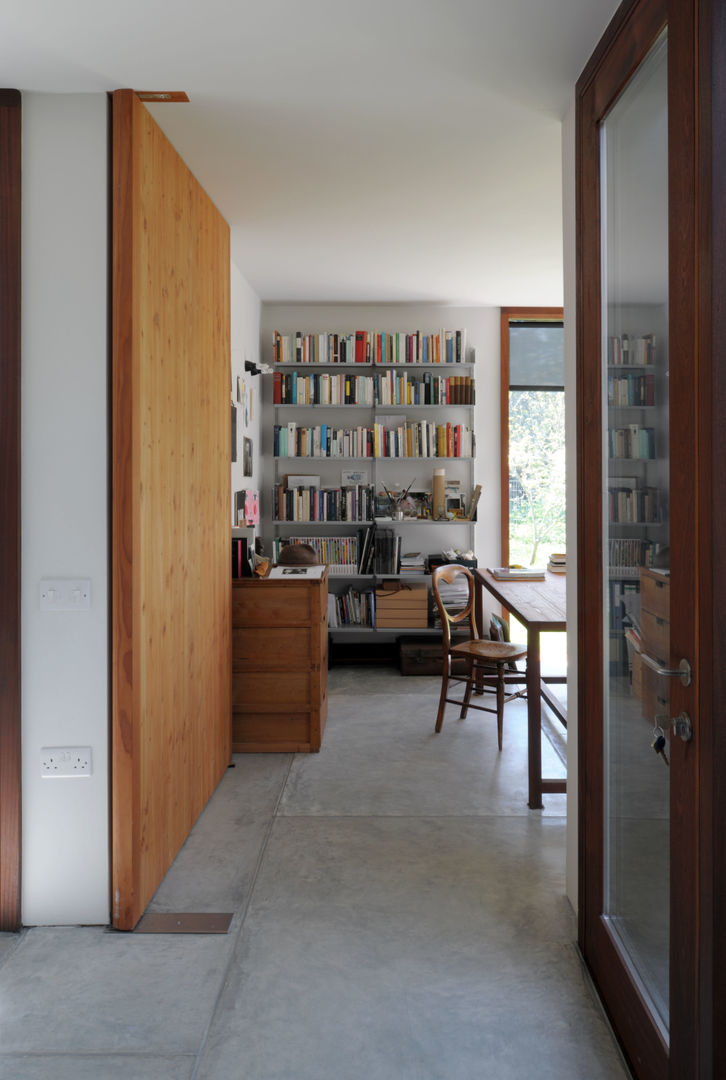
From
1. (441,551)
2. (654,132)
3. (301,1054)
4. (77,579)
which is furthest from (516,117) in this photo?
(441,551)

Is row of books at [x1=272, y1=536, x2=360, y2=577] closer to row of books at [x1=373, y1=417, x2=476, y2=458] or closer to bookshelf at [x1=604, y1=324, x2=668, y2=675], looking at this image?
row of books at [x1=373, y1=417, x2=476, y2=458]

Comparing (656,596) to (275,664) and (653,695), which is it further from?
(275,664)

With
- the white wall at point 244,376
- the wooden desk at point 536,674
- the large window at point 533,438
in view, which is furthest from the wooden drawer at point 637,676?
the large window at point 533,438

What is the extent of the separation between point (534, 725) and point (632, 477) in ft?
5.93

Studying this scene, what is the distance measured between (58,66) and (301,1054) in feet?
9.20

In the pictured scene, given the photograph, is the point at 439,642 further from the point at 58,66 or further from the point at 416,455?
the point at 58,66

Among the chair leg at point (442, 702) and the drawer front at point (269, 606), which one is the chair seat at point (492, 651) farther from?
the drawer front at point (269, 606)

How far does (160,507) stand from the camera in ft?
8.99

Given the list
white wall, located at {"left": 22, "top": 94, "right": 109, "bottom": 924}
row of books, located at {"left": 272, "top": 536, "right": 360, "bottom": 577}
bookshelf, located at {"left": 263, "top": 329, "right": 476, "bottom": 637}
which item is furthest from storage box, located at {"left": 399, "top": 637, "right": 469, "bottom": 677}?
white wall, located at {"left": 22, "top": 94, "right": 109, "bottom": 924}

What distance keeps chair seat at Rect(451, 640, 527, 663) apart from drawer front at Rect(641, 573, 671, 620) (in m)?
2.34

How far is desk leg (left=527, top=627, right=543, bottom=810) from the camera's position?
11.1 feet

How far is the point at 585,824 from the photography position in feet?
7.57

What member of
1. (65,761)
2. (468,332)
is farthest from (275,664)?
(468,332)

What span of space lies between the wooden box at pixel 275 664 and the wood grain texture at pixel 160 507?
0.37 metres
